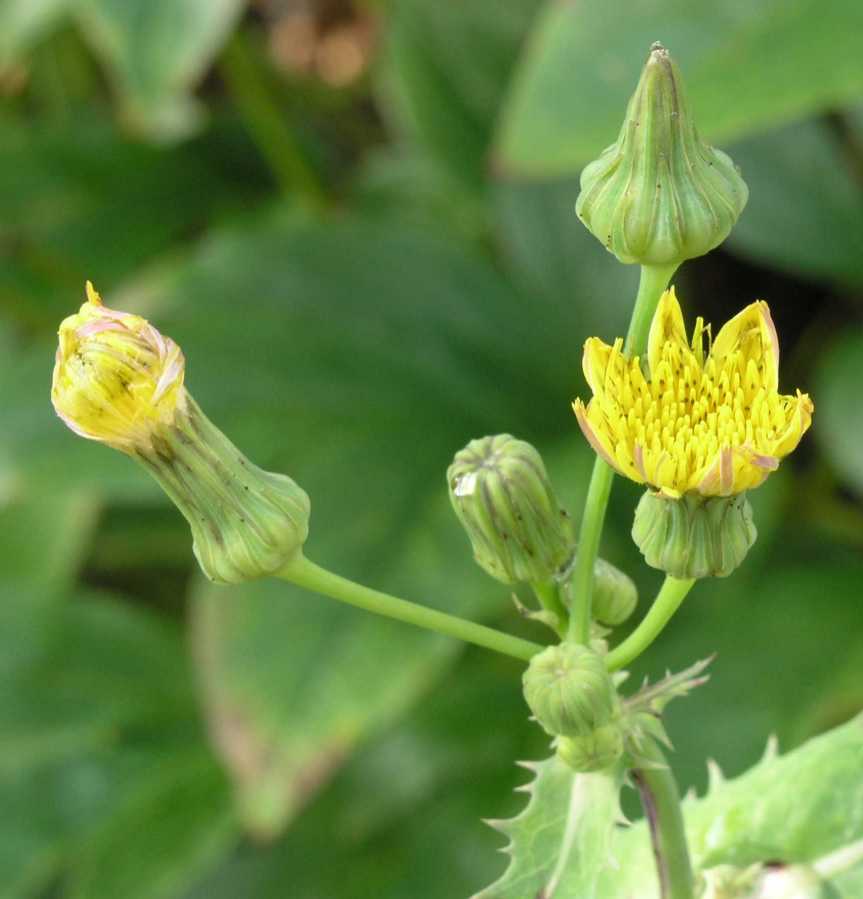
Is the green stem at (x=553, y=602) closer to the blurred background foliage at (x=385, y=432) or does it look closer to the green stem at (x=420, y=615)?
the green stem at (x=420, y=615)

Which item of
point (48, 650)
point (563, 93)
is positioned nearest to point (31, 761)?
point (48, 650)

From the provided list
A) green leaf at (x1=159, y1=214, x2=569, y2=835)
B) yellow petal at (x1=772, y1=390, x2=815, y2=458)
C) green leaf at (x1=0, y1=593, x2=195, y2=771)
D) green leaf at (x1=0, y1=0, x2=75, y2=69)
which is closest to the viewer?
yellow petal at (x1=772, y1=390, x2=815, y2=458)

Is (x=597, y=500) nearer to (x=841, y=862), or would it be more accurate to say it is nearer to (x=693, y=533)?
(x=693, y=533)

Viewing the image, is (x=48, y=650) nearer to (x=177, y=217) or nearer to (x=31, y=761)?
(x=31, y=761)

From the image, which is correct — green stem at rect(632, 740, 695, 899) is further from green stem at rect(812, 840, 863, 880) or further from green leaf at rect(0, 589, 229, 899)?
green leaf at rect(0, 589, 229, 899)

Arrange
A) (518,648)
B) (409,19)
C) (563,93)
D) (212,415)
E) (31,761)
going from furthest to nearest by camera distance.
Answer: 1. (409,19)
2. (31,761)
3. (212,415)
4. (563,93)
5. (518,648)

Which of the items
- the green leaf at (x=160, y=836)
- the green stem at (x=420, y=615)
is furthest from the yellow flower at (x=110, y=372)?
the green leaf at (x=160, y=836)

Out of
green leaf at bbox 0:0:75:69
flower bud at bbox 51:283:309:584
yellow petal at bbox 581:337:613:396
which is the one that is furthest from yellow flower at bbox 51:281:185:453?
green leaf at bbox 0:0:75:69
